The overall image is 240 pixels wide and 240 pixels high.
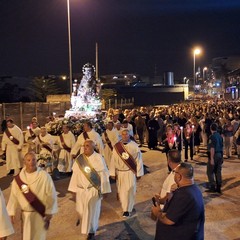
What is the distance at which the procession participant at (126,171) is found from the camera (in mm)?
8281

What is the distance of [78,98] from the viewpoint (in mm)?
19688

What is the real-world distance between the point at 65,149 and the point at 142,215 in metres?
5.02

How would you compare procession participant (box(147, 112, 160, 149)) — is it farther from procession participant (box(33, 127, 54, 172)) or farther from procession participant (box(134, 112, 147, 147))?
procession participant (box(33, 127, 54, 172))

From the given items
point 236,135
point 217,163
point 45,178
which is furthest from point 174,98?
point 45,178

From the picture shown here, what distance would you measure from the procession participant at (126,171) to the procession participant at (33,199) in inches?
107

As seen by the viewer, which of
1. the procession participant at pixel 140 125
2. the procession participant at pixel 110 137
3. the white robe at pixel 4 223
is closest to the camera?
the white robe at pixel 4 223

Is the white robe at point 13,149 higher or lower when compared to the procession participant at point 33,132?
lower

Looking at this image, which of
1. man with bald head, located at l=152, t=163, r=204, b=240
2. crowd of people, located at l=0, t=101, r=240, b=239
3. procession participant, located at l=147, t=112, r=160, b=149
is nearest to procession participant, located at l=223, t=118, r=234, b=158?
crowd of people, located at l=0, t=101, r=240, b=239

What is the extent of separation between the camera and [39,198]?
18.8 ft

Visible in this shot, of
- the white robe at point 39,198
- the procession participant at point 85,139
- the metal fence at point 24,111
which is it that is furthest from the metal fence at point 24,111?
the white robe at point 39,198

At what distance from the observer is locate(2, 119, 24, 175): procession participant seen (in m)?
12.7

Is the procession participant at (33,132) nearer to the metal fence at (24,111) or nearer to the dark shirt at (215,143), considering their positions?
the dark shirt at (215,143)

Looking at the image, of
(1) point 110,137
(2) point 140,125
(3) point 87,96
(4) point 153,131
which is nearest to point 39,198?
(1) point 110,137

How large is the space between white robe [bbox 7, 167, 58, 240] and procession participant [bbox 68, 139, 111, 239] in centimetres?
121
